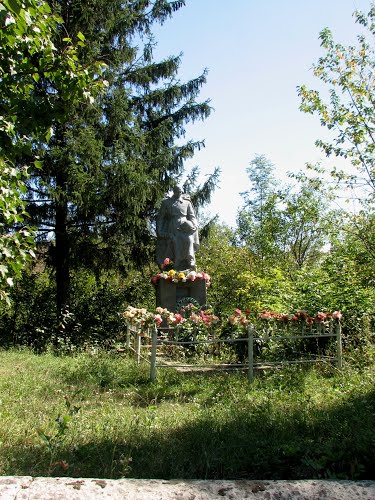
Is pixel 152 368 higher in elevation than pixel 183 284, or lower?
lower

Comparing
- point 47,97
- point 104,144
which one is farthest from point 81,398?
point 104,144

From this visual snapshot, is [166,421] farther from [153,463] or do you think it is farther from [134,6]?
[134,6]

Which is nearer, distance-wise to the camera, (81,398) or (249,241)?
(81,398)

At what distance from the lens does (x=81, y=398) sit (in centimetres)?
532

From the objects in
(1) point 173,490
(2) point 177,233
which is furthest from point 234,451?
(2) point 177,233

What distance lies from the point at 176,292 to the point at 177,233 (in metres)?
1.44

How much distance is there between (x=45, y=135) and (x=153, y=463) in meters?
3.33

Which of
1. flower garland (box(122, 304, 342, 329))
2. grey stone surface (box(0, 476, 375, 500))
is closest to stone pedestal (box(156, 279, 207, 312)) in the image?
flower garland (box(122, 304, 342, 329))

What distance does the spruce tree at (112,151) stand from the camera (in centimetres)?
1076

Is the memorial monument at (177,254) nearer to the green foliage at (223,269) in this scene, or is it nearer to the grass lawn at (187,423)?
the grass lawn at (187,423)

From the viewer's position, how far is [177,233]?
35.7ft

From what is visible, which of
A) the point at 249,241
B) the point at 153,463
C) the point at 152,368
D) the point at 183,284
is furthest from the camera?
the point at 249,241

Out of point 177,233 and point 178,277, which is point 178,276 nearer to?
point 178,277

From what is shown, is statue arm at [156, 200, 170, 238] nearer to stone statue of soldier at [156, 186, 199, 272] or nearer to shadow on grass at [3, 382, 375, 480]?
stone statue of soldier at [156, 186, 199, 272]
